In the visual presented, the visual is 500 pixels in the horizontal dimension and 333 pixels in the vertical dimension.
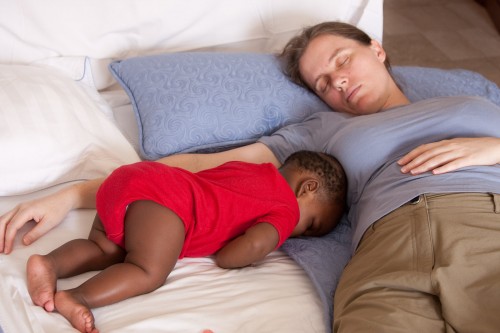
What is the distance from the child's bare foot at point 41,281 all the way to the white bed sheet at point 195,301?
0.06 feet

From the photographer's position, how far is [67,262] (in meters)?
1.21

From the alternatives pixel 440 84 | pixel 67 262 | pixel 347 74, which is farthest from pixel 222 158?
pixel 440 84

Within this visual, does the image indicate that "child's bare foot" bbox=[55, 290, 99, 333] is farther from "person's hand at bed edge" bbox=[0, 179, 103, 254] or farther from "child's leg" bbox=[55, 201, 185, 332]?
"person's hand at bed edge" bbox=[0, 179, 103, 254]

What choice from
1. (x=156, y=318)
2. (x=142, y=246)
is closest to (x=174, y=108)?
(x=142, y=246)

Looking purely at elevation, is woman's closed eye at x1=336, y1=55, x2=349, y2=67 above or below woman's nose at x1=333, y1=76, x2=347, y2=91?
above

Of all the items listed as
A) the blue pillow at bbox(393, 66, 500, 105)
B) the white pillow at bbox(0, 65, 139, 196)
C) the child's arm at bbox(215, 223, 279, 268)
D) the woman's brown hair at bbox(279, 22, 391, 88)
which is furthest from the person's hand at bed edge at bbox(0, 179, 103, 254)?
the blue pillow at bbox(393, 66, 500, 105)

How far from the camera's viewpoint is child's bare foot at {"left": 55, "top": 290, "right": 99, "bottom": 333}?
109cm

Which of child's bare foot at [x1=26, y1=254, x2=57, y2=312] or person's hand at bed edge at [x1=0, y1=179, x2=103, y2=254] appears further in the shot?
person's hand at bed edge at [x1=0, y1=179, x2=103, y2=254]

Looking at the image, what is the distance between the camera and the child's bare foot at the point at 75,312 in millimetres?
1092

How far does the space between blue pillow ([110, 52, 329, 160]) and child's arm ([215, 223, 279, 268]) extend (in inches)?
19.0

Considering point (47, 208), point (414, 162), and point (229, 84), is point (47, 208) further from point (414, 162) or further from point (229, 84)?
point (414, 162)

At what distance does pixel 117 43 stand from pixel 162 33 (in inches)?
6.3

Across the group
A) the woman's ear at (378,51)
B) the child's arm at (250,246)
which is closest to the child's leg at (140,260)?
the child's arm at (250,246)

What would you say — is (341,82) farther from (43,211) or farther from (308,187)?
(43,211)
